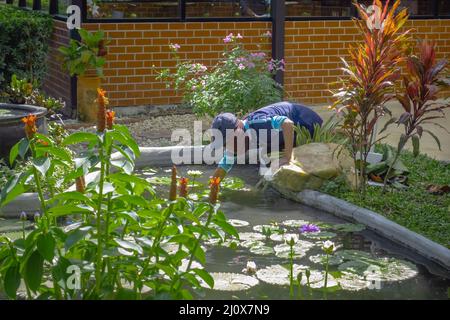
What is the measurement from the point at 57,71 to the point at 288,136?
5426mm

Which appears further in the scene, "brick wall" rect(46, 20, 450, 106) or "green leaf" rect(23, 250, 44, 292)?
"brick wall" rect(46, 20, 450, 106)

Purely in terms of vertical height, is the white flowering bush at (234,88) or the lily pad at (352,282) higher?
the white flowering bush at (234,88)

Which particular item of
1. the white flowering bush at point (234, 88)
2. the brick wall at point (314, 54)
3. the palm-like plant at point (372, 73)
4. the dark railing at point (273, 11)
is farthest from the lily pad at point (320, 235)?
the brick wall at point (314, 54)

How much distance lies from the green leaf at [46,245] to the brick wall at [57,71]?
8.26m

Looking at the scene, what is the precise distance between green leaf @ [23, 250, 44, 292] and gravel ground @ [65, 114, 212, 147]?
20.7ft

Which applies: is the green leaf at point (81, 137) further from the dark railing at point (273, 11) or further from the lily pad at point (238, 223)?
the dark railing at point (273, 11)

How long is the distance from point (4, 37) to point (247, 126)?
471 centimetres

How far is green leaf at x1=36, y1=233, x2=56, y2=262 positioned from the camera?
3.73 metres

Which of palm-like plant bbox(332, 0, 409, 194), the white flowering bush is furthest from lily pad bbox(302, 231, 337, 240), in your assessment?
the white flowering bush

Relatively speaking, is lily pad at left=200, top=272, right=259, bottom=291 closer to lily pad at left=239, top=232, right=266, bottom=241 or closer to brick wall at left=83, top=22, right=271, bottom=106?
lily pad at left=239, top=232, right=266, bottom=241

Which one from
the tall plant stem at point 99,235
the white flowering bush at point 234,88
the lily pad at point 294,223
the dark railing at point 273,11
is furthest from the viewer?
the dark railing at point 273,11

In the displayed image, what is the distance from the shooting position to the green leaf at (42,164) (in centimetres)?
390

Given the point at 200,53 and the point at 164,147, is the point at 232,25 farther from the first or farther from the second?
the point at 164,147
